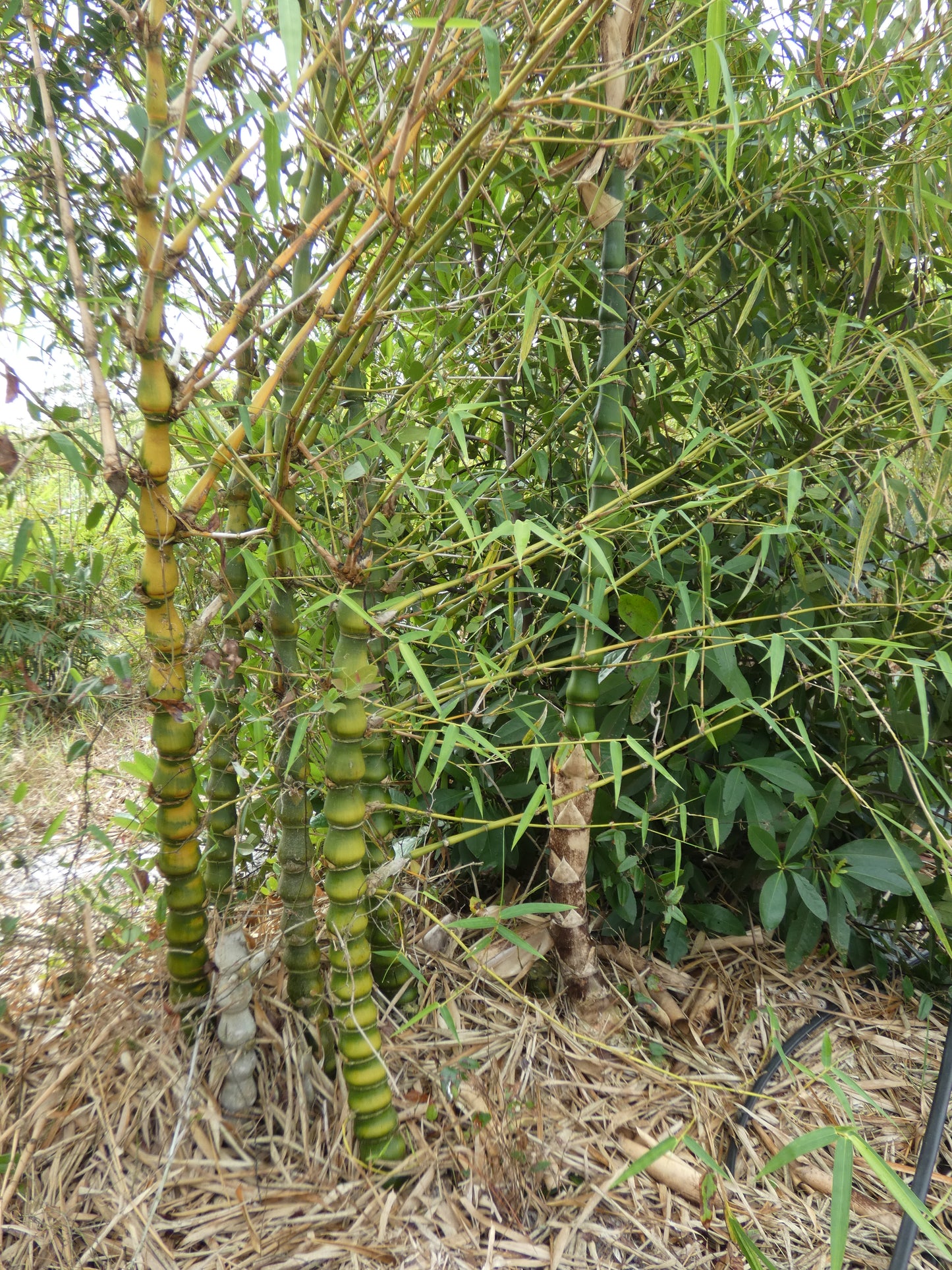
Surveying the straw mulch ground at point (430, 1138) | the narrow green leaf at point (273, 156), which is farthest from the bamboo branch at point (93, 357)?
the straw mulch ground at point (430, 1138)

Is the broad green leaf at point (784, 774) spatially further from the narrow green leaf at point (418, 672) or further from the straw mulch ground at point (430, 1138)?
the narrow green leaf at point (418, 672)

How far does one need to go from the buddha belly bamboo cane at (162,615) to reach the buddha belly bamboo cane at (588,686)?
1.38 ft

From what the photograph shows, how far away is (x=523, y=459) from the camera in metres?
1.03

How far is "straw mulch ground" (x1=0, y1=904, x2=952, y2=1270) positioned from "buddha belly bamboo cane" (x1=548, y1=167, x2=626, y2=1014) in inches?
3.9

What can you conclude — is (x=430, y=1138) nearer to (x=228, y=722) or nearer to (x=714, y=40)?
(x=228, y=722)

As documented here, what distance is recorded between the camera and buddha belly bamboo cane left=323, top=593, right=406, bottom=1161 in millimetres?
779

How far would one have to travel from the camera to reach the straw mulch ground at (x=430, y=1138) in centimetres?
79

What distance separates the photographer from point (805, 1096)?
1010 millimetres

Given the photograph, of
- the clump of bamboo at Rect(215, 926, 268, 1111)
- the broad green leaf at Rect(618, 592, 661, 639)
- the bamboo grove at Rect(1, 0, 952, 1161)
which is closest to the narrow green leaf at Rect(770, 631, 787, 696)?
the bamboo grove at Rect(1, 0, 952, 1161)

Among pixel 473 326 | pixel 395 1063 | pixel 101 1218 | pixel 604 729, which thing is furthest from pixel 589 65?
pixel 101 1218

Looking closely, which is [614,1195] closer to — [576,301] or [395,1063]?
[395,1063]

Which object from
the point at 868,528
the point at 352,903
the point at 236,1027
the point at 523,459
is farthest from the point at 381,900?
the point at 868,528

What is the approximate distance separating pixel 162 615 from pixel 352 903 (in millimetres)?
350

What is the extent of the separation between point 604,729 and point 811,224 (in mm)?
703
